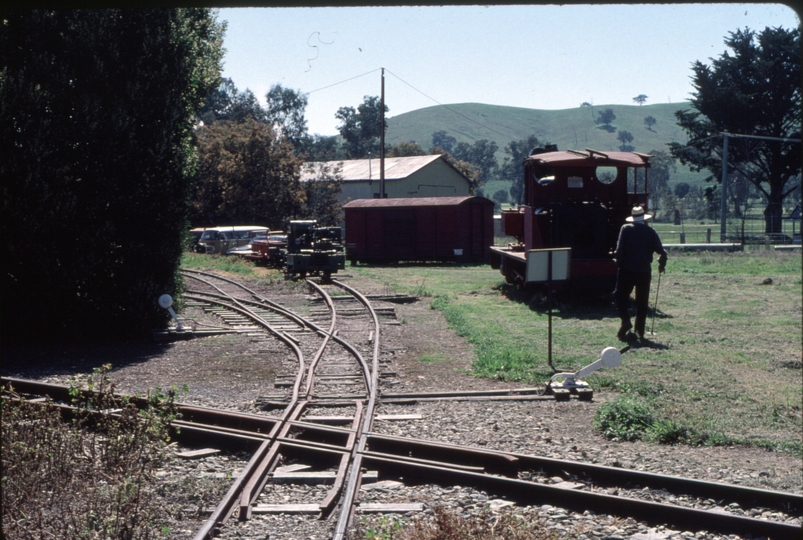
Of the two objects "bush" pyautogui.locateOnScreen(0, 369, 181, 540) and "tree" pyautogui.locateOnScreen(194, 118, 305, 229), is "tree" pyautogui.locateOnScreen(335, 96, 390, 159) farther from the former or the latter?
"bush" pyautogui.locateOnScreen(0, 369, 181, 540)

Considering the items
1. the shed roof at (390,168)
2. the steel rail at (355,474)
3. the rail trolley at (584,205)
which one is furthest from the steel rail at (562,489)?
the shed roof at (390,168)

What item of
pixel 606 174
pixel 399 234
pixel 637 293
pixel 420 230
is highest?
pixel 606 174

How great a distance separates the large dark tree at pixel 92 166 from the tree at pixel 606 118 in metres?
170

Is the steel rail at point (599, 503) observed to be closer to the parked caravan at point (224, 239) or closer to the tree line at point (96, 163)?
the tree line at point (96, 163)

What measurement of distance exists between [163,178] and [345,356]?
508 centimetres

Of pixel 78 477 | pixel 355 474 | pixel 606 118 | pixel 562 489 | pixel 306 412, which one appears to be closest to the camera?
pixel 562 489

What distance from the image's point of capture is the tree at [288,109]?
3194 inches

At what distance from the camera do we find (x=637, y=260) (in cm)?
1209

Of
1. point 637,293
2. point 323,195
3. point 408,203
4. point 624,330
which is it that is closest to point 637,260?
point 637,293

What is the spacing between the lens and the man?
12.0 m

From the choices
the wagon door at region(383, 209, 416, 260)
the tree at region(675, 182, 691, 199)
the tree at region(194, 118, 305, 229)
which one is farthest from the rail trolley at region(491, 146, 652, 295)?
the tree at region(675, 182, 691, 199)

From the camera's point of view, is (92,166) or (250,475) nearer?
(250,475)

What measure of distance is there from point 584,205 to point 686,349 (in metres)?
5.69

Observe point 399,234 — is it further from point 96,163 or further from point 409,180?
point 409,180
